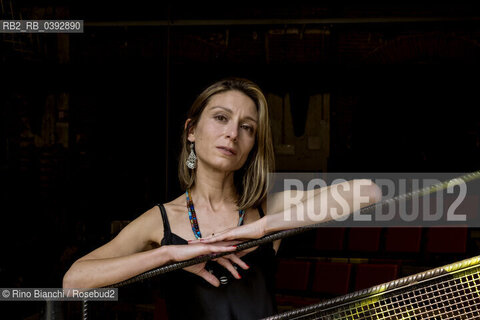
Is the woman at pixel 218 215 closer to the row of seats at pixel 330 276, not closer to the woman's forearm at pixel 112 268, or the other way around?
the woman's forearm at pixel 112 268

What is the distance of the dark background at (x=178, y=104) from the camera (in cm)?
626

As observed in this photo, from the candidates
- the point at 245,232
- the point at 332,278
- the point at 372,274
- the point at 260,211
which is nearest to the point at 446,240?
the point at 372,274

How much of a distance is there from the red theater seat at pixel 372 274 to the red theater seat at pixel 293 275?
0.50m

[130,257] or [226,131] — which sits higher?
[226,131]

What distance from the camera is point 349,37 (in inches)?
256

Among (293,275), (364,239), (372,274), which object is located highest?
(364,239)

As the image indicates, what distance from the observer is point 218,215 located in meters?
1.55

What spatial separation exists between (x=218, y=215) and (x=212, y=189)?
0.09 m

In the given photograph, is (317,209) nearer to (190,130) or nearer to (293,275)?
(190,130)

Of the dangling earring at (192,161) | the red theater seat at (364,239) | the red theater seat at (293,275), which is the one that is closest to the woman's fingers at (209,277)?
the dangling earring at (192,161)

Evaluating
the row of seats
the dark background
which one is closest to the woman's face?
the row of seats

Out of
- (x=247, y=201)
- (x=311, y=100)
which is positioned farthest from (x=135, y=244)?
(x=311, y=100)

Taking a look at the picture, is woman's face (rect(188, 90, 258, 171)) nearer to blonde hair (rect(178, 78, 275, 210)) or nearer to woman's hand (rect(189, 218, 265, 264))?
blonde hair (rect(178, 78, 275, 210))

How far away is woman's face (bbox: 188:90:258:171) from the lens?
146 centimetres
